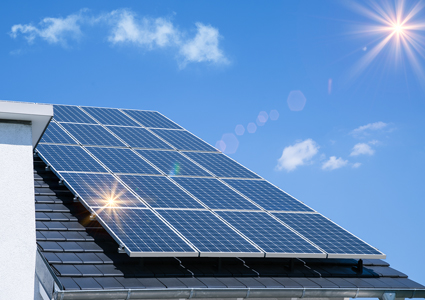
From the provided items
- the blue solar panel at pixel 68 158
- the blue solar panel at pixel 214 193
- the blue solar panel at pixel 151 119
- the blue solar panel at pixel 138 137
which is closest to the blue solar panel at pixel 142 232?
the blue solar panel at pixel 214 193

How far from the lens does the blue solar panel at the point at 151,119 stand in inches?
966

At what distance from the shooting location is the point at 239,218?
15930 mm

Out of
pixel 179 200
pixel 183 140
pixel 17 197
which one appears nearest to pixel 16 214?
pixel 17 197

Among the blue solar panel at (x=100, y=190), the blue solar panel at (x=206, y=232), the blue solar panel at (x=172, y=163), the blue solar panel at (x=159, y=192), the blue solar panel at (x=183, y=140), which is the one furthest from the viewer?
the blue solar panel at (x=183, y=140)

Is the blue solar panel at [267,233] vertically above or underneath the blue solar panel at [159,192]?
underneath

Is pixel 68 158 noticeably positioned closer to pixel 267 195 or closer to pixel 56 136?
pixel 56 136

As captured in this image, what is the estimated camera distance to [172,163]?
63.6 ft

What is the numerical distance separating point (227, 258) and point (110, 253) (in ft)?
9.93

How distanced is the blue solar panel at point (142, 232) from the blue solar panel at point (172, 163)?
3904 millimetres

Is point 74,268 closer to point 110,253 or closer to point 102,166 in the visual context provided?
point 110,253

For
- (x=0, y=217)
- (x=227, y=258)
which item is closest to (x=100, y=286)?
(x=0, y=217)

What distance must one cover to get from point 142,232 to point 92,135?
8157 mm

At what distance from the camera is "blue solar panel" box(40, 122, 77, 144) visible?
62.9 ft

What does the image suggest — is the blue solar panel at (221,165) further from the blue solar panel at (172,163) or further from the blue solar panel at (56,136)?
the blue solar panel at (56,136)
